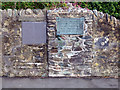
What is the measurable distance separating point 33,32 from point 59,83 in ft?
5.84

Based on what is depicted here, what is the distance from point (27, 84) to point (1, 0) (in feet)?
9.51

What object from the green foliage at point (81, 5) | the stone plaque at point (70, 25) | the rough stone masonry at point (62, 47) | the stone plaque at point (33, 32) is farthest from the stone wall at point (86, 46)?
the green foliage at point (81, 5)

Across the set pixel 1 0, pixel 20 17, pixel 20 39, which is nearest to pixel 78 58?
pixel 20 39

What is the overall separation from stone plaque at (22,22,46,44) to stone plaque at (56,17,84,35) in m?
0.51

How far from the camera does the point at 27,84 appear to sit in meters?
4.46

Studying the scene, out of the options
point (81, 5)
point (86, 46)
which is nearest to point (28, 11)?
point (81, 5)

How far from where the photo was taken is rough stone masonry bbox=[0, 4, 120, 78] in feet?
15.3

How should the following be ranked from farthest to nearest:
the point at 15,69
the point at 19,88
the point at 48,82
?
1. the point at 15,69
2. the point at 48,82
3. the point at 19,88

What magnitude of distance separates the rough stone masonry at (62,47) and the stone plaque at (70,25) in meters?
0.03

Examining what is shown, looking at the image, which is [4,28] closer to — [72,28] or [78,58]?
[72,28]

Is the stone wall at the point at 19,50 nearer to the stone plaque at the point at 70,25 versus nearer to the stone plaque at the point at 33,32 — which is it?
the stone plaque at the point at 33,32

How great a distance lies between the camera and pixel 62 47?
4.72 meters

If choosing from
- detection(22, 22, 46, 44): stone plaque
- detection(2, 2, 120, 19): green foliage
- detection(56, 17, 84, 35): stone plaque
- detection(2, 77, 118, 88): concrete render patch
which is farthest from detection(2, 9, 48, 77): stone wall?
detection(56, 17, 84, 35): stone plaque

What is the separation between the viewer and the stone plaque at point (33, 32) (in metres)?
4.66
